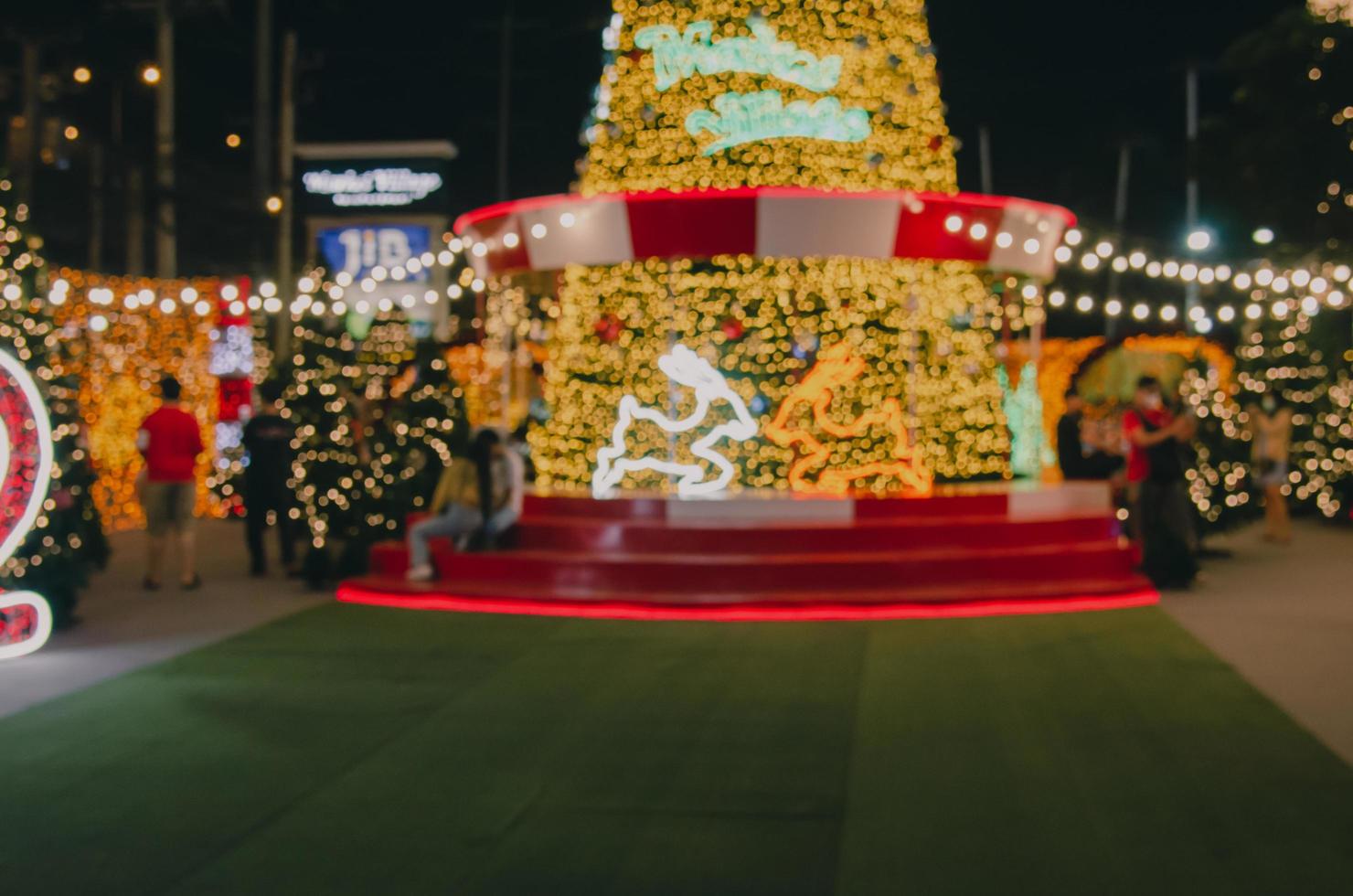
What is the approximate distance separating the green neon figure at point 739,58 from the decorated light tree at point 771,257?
0.8 inches

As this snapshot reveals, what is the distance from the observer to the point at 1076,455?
52.0ft

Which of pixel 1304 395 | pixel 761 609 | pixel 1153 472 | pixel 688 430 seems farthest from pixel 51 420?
pixel 1304 395

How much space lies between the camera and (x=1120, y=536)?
15.4 m

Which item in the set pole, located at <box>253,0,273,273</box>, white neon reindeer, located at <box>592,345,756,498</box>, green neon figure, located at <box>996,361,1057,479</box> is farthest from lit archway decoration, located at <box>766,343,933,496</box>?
pole, located at <box>253,0,273,273</box>

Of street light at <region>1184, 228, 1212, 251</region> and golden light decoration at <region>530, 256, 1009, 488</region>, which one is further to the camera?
street light at <region>1184, 228, 1212, 251</region>

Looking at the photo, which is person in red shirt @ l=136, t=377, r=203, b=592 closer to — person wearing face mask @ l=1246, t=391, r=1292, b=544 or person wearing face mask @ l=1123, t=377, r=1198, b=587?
person wearing face mask @ l=1123, t=377, r=1198, b=587

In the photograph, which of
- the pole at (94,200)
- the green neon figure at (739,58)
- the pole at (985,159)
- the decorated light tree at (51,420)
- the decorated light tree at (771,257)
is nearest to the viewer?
the decorated light tree at (51,420)

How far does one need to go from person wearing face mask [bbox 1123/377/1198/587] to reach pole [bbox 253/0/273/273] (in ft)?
40.3

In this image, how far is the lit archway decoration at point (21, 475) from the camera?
9758 mm

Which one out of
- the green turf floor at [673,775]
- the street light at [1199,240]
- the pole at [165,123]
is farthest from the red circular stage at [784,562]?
the pole at [165,123]

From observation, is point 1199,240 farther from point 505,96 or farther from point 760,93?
point 505,96

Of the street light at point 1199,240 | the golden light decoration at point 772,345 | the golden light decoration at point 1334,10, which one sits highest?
the golden light decoration at point 1334,10

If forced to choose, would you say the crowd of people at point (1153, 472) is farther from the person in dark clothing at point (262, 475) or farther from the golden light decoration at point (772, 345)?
the person in dark clothing at point (262, 475)

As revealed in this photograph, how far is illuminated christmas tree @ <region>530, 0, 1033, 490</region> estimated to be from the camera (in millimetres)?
15398
